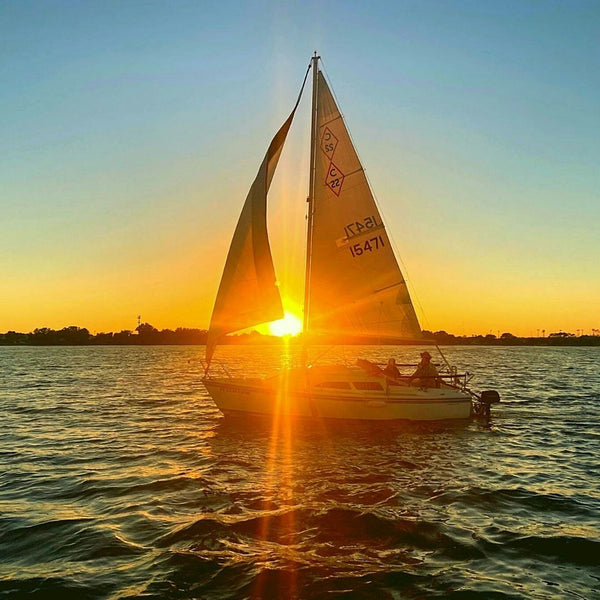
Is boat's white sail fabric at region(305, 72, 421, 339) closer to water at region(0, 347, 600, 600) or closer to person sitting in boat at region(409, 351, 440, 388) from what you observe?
person sitting in boat at region(409, 351, 440, 388)

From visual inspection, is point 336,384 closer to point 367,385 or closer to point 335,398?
point 335,398

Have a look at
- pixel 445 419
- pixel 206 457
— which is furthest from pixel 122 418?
pixel 445 419

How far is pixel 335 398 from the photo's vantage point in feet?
68.8

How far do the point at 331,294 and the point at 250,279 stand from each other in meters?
3.51

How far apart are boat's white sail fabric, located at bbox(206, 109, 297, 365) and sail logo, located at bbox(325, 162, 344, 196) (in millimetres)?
2791

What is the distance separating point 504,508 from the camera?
1236 cm

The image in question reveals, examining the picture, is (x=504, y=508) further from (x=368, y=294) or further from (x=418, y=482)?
(x=368, y=294)

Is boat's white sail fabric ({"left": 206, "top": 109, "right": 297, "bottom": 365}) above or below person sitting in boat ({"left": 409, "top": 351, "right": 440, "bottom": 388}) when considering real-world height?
above

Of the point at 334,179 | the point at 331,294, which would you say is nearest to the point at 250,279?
the point at 331,294

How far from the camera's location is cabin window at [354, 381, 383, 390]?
21.4 m

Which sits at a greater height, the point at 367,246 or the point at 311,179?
the point at 311,179

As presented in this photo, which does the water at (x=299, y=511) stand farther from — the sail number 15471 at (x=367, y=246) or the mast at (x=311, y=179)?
the sail number 15471 at (x=367, y=246)

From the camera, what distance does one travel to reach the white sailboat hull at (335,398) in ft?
68.9

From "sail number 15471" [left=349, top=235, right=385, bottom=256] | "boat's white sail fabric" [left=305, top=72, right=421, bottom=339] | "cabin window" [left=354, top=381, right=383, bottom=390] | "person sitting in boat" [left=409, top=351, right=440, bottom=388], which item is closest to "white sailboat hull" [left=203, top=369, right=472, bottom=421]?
"cabin window" [left=354, top=381, right=383, bottom=390]
